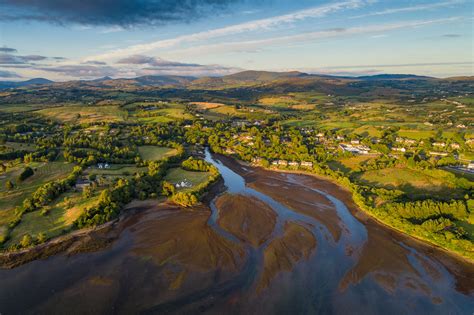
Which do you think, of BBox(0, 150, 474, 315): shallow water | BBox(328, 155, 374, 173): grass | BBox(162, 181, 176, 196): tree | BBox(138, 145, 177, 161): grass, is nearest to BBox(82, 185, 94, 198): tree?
BBox(0, 150, 474, 315): shallow water

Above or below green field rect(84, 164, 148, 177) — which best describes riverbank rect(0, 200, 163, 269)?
below

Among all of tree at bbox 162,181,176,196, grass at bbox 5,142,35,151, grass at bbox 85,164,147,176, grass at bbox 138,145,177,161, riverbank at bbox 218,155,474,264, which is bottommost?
riverbank at bbox 218,155,474,264

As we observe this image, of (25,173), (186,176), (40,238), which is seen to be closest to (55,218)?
(40,238)

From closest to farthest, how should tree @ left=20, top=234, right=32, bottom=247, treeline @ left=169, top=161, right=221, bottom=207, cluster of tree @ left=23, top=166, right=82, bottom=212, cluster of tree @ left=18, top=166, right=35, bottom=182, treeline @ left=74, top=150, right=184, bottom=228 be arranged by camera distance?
tree @ left=20, top=234, right=32, bottom=247 < treeline @ left=74, top=150, right=184, bottom=228 < cluster of tree @ left=23, top=166, right=82, bottom=212 < treeline @ left=169, top=161, right=221, bottom=207 < cluster of tree @ left=18, top=166, right=35, bottom=182

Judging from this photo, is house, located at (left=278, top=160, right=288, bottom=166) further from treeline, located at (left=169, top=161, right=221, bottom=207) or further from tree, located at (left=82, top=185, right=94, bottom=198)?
tree, located at (left=82, top=185, right=94, bottom=198)

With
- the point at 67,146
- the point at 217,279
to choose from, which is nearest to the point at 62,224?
the point at 217,279

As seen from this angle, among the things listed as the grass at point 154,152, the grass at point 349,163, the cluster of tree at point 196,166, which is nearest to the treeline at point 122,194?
the cluster of tree at point 196,166

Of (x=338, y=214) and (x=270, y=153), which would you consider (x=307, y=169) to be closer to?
(x=270, y=153)
